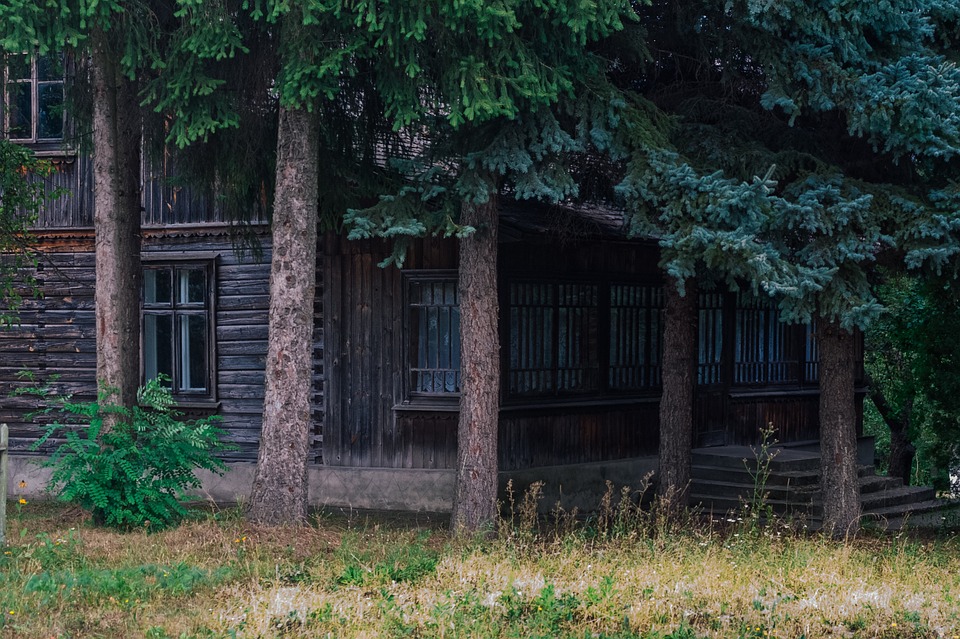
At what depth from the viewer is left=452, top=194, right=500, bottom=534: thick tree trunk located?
36.8ft

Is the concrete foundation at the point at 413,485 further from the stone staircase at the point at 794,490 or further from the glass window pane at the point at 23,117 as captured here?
the glass window pane at the point at 23,117

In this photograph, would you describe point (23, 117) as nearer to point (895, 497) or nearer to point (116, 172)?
point (116, 172)

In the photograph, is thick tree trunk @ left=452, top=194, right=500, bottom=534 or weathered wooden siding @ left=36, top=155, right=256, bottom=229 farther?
weathered wooden siding @ left=36, top=155, right=256, bottom=229

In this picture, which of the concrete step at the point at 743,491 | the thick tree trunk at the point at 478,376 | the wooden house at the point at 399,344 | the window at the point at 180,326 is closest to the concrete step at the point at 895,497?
the concrete step at the point at 743,491

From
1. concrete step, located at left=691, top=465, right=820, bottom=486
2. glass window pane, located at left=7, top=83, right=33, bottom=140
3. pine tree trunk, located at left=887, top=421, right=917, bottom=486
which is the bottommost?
pine tree trunk, located at left=887, top=421, right=917, bottom=486

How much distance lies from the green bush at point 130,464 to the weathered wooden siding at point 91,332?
3.79 m

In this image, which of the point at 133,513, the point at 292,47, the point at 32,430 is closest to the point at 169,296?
the point at 32,430

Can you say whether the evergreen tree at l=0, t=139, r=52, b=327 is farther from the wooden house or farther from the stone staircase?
the stone staircase

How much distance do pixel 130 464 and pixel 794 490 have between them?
809 cm

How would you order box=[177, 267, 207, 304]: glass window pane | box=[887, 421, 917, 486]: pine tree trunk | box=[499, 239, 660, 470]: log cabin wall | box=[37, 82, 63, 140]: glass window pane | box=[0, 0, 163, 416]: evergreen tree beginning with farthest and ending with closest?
box=[887, 421, 917, 486]: pine tree trunk → box=[37, 82, 63, 140]: glass window pane → box=[177, 267, 207, 304]: glass window pane → box=[499, 239, 660, 470]: log cabin wall → box=[0, 0, 163, 416]: evergreen tree

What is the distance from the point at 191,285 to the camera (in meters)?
16.4

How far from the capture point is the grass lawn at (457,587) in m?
7.55

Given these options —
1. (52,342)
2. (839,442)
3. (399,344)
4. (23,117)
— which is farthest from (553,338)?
(23,117)

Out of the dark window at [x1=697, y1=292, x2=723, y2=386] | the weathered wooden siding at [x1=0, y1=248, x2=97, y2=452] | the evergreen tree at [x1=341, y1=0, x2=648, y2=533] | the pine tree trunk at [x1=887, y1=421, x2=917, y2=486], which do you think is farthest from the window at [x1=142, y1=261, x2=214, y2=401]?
the pine tree trunk at [x1=887, y1=421, x2=917, y2=486]
